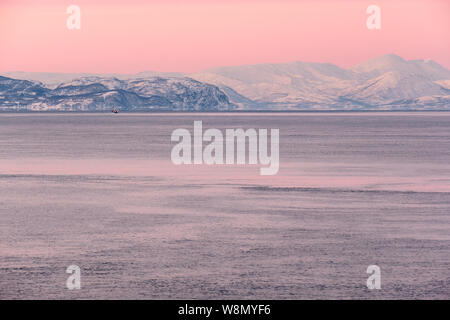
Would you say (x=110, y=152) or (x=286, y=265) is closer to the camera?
(x=286, y=265)

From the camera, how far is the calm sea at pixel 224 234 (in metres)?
22.9

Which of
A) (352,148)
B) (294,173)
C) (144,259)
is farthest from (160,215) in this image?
(352,148)

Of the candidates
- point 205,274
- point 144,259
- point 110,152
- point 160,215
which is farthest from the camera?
point 110,152

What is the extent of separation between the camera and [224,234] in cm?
3011

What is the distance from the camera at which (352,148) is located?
86.7 metres

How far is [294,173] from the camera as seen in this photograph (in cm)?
5478

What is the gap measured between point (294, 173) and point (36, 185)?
59.0 ft

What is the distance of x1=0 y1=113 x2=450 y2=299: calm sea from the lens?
75.2ft

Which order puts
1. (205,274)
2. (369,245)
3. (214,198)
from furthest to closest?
1. (214,198)
2. (369,245)
3. (205,274)
